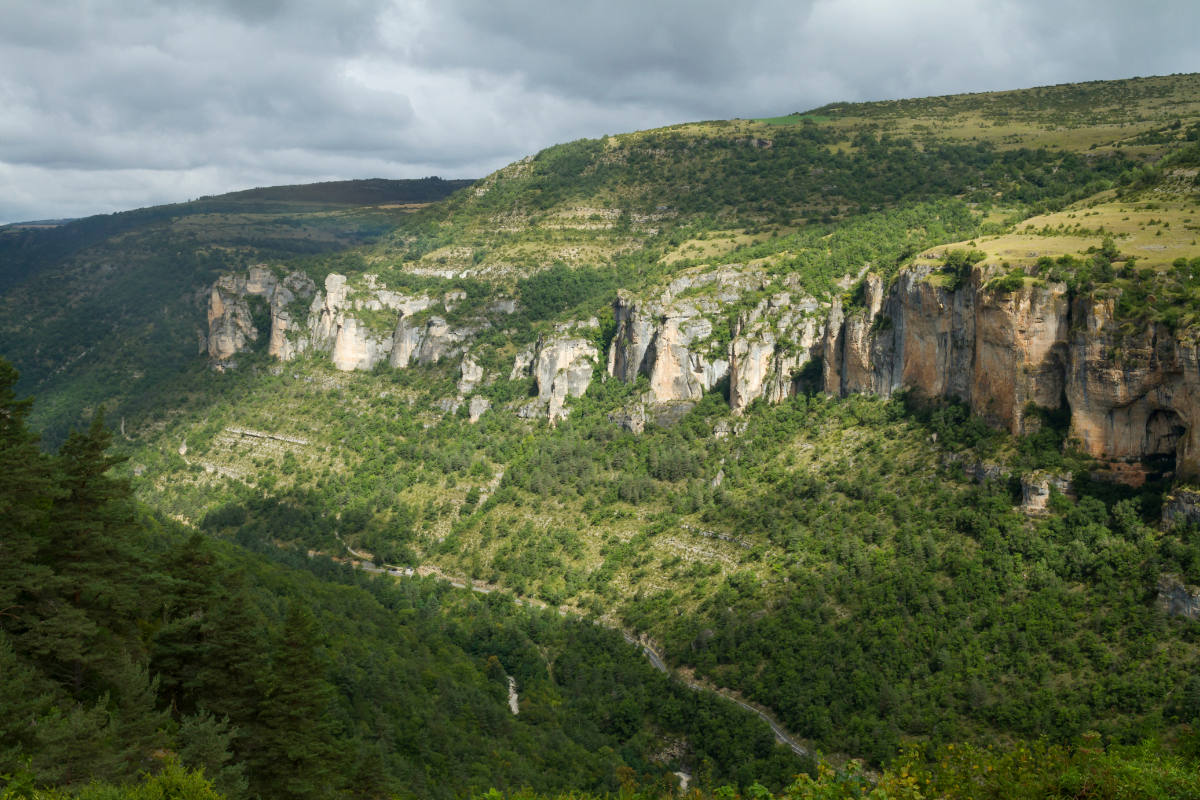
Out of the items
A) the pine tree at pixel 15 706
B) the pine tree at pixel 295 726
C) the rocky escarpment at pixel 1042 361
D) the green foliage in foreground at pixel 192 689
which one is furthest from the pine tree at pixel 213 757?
the rocky escarpment at pixel 1042 361

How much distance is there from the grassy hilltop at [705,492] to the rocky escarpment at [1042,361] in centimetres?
190

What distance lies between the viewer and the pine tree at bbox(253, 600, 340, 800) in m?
27.2

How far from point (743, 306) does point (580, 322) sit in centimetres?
2645

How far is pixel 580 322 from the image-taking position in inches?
4493

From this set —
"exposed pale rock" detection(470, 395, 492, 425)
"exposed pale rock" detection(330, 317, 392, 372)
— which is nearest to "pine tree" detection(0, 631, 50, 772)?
"exposed pale rock" detection(470, 395, 492, 425)

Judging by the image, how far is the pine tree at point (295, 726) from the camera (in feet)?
89.2

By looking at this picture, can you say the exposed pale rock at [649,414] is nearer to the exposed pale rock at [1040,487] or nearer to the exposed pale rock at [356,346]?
the exposed pale rock at [1040,487]

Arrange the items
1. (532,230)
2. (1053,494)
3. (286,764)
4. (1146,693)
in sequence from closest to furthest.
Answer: (286,764) → (1146,693) → (1053,494) → (532,230)

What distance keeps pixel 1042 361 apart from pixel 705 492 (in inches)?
1423

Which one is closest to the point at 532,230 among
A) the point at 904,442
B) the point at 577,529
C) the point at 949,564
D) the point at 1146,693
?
the point at 577,529

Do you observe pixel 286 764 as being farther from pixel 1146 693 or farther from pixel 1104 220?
pixel 1104 220

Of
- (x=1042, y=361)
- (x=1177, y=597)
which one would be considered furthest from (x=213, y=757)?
(x=1042, y=361)

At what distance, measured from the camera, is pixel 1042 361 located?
5894 centimetres

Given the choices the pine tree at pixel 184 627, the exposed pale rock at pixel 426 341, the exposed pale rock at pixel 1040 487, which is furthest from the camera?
the exposed pale rock at pixel 426 341
